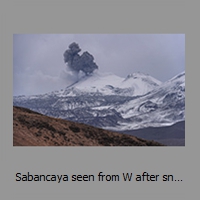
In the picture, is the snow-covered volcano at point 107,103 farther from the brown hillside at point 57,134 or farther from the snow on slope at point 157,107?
the brown hillside at point 57,134

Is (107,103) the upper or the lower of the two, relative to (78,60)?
lower

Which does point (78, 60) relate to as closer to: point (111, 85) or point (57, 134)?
point (111, 85)

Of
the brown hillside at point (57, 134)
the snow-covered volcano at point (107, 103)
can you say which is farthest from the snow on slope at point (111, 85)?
the brown hillside at point (57, 134)

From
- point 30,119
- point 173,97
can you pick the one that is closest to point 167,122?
point 173,97

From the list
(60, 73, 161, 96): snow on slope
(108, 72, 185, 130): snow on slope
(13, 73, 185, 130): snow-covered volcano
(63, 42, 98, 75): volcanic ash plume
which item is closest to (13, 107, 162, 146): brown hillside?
(108, 72, 185, 130): snow on slope

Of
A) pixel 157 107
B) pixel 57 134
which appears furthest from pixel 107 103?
pixel 57 134

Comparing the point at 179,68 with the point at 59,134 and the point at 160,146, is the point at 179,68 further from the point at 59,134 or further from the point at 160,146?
the point at 59,134

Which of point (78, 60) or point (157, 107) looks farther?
point (157, 107)

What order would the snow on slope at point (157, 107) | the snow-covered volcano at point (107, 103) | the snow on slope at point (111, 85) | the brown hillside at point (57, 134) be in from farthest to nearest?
the snow-covered volcano at point (107, 103) < the snow on slope at point (111, 85) < the snow on slope at point (157, 107) < the brown hillside at point (57, 134)

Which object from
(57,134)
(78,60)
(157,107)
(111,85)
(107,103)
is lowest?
(57,134)
